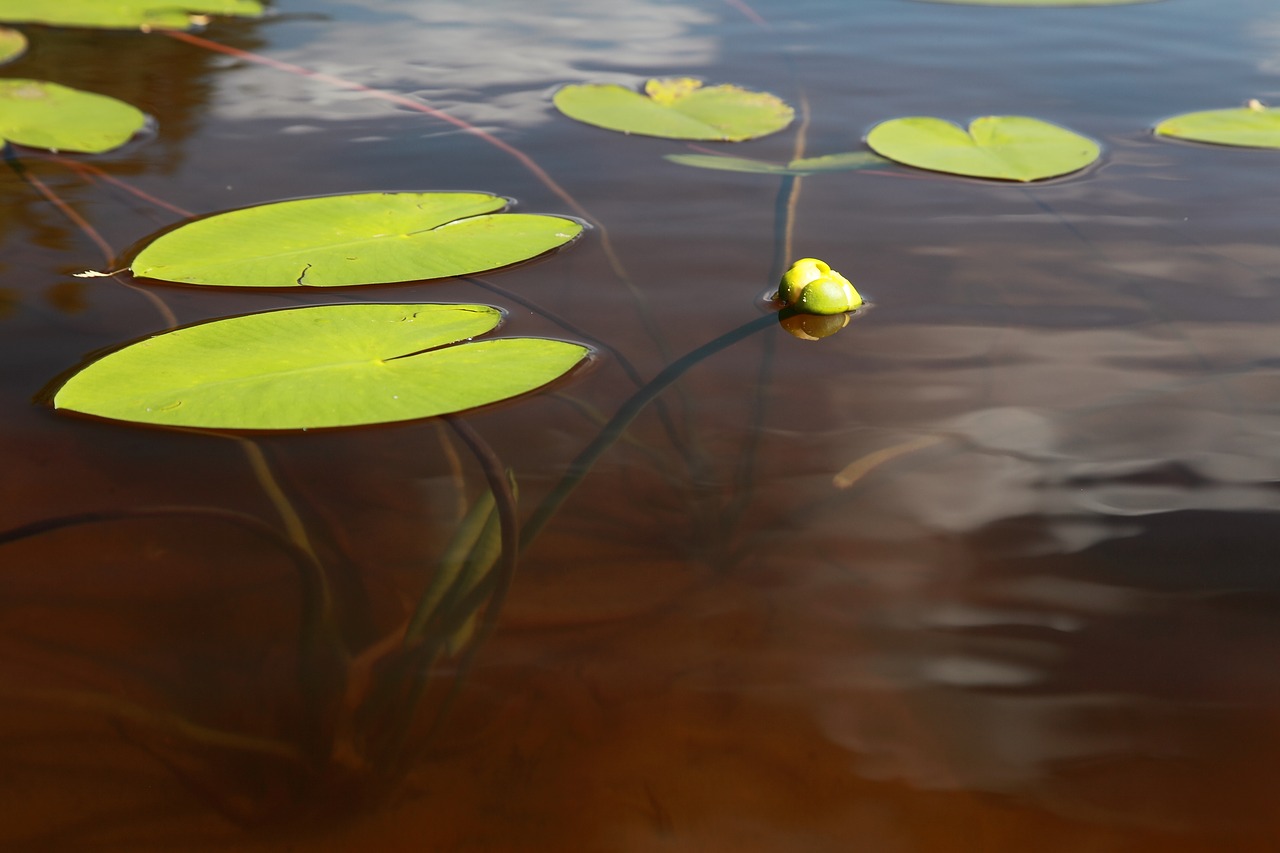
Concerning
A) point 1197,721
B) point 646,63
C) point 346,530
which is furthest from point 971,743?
point 646,63

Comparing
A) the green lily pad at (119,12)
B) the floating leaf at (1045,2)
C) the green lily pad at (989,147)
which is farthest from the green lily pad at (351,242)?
the floating leaf at (1045,2)

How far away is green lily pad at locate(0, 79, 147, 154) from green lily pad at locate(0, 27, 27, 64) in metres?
0.37

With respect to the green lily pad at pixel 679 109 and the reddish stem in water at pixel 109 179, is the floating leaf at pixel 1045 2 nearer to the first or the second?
the green lily pad at pixel 679 109

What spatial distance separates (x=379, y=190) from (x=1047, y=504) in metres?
1.33

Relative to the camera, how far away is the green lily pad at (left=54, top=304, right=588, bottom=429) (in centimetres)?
113

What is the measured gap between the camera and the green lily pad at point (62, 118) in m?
1.99

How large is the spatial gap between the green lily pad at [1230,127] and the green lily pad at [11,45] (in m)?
2.80

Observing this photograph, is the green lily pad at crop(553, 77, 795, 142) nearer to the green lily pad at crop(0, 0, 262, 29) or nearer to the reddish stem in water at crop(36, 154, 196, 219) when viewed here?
the reddish stem in water at crop(36, 154, 196, 219)

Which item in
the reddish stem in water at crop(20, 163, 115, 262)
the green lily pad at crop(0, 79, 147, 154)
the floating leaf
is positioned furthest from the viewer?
the floating leaf

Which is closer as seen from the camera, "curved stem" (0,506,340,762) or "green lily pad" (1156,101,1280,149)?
"curved stem" (0,506,340,762)

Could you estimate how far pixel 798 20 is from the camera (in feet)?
9.77

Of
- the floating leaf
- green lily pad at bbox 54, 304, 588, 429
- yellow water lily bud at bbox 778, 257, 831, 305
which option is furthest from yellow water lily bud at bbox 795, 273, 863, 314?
the floating leaf

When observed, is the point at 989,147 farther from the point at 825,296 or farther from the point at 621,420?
the point at 621,420

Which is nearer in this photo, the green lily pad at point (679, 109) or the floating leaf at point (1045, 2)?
the green lily pad at point (679, 109)
